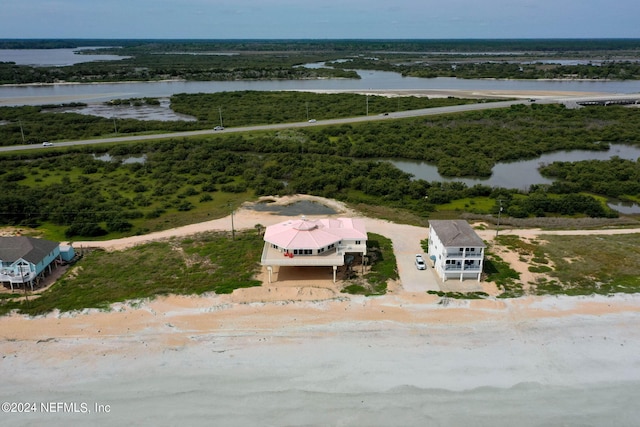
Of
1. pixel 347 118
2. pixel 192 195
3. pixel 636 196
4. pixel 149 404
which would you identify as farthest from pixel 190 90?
pixel 149 404

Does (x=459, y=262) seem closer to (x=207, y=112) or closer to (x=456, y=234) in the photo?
(x=456, y=234)

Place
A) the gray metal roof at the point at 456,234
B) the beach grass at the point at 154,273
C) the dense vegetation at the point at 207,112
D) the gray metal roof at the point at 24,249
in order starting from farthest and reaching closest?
1. the dense vegetation at the point at 207,112
2. the gray metal roof at the point at 24,249
3. the gray metal roof at the point at 456,234
4. the beach grass at the point at 154,273

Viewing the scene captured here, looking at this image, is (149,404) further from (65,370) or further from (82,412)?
(65,370)

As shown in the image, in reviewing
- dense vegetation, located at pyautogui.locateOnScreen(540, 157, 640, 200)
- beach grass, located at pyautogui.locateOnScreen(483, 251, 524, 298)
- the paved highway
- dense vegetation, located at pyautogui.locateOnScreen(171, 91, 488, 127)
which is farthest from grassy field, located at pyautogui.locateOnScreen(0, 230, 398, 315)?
dense vegetation, located at pyautogui.locateOnScreen(171, 91, 488, 127)

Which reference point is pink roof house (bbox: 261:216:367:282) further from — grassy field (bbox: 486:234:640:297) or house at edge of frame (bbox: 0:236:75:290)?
house at edge of frame (bbox: 0:236:75:290)

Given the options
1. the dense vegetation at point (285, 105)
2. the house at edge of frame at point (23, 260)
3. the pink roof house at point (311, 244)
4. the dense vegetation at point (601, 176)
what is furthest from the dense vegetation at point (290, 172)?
the pink roof house at point (311, 244)

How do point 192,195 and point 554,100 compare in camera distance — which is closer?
point 192,195

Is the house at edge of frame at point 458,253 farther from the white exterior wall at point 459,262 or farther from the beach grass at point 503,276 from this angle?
the beach grass at point 503,276
